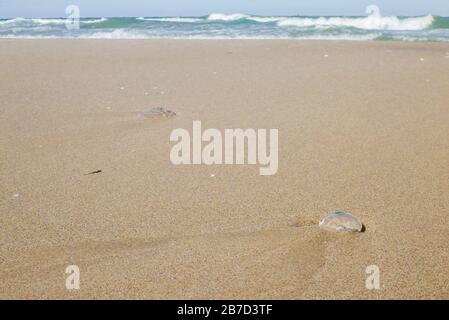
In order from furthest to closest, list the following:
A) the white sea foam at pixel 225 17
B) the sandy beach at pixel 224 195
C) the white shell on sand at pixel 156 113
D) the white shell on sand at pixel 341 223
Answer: the white sea foam at pixel 225 17, the white shell on sand at pixel 156 113, the white shell on sand at pixel 341 223, the sandy beach at pixel 224 195

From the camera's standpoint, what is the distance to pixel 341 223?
213 cm

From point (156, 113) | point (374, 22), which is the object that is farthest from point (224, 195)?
point (374, 22)

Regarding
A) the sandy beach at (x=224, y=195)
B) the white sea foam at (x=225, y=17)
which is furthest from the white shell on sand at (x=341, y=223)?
the white sea foam at (x=225, y=17)

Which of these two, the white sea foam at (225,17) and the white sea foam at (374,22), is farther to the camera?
the white sea foam at (225,17)

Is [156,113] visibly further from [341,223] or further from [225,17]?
[225,17]

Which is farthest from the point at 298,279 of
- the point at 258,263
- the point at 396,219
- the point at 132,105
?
the point at 132,105

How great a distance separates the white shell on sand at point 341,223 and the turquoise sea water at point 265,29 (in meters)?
10.8

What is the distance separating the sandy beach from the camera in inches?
71.2

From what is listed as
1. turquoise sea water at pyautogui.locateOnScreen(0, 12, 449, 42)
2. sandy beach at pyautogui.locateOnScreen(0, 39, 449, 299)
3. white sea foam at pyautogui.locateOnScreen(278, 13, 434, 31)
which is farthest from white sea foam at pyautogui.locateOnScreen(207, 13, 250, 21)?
sandy beach at pyautogui.locateOnScreen(0, 39, 449, 299)

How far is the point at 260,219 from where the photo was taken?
89.9 inches

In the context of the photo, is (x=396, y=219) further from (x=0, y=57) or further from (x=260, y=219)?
(x=0, y=57)

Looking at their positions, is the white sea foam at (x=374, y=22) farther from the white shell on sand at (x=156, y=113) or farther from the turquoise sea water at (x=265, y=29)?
the white shell on sand at (x=156, y=113)

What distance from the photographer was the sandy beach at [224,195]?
1810mm

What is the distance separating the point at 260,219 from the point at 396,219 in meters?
0.67
